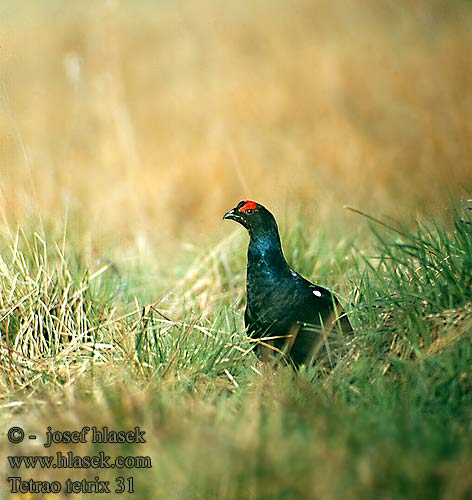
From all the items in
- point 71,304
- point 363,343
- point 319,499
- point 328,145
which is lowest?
point 319,499

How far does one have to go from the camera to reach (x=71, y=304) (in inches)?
151

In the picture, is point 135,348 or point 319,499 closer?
point 319,499

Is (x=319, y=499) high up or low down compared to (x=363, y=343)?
down

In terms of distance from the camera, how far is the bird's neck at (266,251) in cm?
373

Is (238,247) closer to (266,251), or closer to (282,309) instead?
(266,251)

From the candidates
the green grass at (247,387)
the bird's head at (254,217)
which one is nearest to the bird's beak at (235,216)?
the bird's head at (254,217)

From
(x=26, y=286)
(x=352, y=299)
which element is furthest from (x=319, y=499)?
(x=26, y=286)

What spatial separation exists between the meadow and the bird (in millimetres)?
102

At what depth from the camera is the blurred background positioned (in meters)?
7.64

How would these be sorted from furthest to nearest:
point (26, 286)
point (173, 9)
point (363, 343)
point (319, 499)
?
point (173, 9) < point (26, 286) < point (363, 343) < point (319, 499)

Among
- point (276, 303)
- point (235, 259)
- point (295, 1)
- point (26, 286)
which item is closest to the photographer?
point (276, 303)

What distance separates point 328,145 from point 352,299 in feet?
16.7

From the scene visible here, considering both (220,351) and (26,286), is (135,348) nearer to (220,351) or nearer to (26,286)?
(220,351)

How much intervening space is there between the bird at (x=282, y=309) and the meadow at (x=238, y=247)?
10 cm
